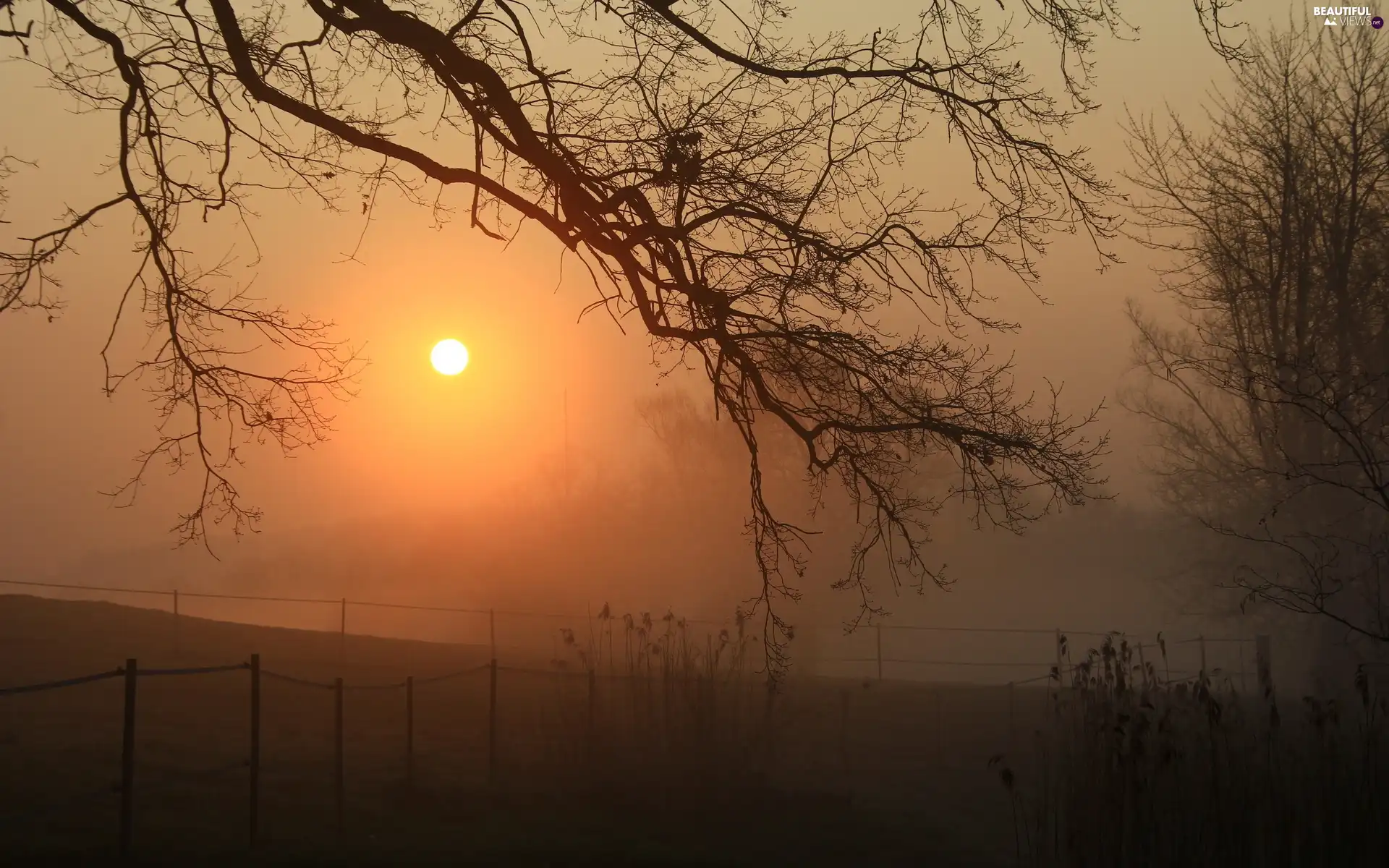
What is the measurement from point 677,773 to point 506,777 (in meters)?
2.10

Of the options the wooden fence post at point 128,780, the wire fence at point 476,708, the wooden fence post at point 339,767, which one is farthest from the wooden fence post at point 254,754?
the wooden fence post at point 128,780

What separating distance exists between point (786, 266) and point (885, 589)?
147ft

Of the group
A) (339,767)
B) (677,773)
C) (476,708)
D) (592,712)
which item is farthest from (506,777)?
(476,708)

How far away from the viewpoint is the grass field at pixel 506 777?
10.5 m

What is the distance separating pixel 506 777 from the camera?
46.0 feet

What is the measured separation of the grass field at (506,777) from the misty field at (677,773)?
46 mm

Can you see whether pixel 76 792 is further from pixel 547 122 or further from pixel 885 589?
pixel 885 589

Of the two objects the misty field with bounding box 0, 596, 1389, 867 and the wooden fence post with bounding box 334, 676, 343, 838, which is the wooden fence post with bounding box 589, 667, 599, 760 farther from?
the wooden fence post with bounding box 334, 676, 343, 838

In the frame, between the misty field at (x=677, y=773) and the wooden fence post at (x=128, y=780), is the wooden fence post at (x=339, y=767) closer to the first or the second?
the misty field at (x=677, y=773)

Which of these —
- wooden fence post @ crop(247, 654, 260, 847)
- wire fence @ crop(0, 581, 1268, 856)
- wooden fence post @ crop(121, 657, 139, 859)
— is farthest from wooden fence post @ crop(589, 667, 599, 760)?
wooden fence post @ crop(121, 657, 139, 859)

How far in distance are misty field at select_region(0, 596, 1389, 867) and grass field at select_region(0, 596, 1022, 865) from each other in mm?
46

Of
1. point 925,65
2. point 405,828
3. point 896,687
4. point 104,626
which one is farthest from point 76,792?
point 896,687

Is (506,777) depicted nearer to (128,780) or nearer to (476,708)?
(476,708)

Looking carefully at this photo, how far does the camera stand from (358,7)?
796 centimetres
